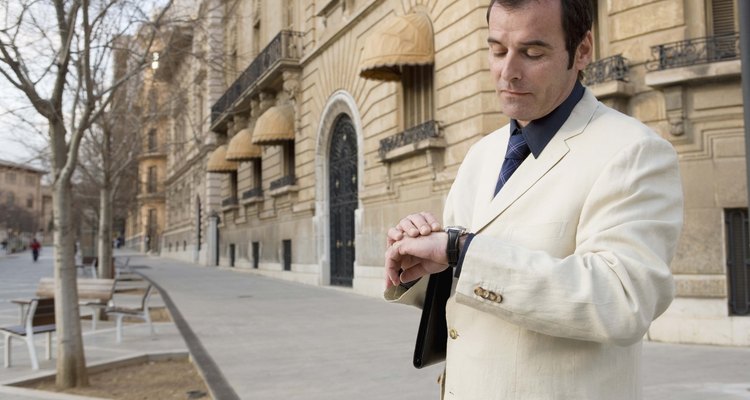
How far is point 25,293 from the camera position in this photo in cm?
1819

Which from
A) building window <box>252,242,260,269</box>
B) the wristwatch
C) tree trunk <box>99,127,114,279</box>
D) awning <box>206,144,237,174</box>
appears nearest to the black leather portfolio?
the wristwatch

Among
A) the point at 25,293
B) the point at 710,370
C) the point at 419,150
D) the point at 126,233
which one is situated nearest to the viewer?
the point at 710,370

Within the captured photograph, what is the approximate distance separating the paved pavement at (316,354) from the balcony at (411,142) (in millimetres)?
3133

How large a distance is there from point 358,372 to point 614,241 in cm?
583

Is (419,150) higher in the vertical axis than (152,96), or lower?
lower

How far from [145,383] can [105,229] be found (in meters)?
10.3

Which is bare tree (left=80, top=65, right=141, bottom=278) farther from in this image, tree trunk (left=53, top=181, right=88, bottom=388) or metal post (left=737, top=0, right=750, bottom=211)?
metal post (left=737, top=0, right=750, bottom=211)

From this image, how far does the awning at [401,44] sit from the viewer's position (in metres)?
12.9

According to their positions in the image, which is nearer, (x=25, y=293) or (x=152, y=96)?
(x=152, y=96)

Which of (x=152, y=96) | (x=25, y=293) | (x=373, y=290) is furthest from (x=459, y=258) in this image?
(x=25, y=293)

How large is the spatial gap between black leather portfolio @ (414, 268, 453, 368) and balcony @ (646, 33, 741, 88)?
8008 mm

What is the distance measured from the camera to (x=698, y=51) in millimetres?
8836

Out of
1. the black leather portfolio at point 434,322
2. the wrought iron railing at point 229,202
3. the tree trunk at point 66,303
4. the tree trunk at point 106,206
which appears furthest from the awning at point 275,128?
the black leather portfolio at point 434,322

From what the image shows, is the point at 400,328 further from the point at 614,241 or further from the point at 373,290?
the point at 614,241
